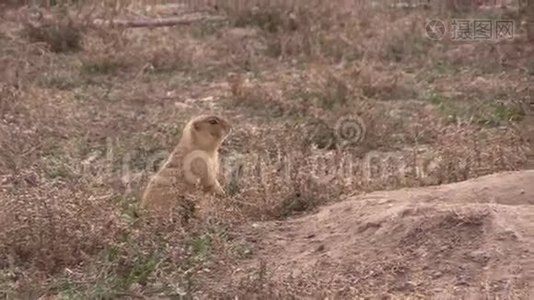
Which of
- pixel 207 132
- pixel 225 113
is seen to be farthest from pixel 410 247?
pixel 225 113

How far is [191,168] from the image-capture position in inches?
250

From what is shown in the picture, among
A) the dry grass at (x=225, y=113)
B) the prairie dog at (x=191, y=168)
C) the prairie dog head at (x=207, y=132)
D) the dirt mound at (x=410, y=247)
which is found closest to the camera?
the dirt mound at (x=410, y=247)

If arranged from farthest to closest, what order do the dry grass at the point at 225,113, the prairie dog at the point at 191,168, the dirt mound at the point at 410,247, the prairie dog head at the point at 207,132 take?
1. the prairie dog head at the point at 207,132
2. the prairie dog at the point at 191,168
3. the dry grass at the point at 225,113
4. the dirt mound at the point at 410,247

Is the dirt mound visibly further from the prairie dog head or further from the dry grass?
the prairie dog head

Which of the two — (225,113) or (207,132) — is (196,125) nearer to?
(207,132)

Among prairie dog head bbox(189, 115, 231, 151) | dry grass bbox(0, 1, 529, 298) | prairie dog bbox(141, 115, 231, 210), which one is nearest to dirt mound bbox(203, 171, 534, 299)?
dry grass bbox(0, 1, 529, 298)

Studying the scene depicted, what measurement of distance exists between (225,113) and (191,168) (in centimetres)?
322

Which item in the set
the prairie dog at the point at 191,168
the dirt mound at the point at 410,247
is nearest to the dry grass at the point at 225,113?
the prairie dog at the point at 191,168

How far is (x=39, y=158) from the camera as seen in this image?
7.73m

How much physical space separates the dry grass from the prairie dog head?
0.85 feet

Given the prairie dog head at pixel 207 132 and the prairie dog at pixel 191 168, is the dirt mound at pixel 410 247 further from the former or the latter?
the prairie dog head at pixel 207 132

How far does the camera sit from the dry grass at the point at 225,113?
4953 millimetres

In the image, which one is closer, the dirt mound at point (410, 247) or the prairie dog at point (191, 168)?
the dirt mound at point (410, 247)

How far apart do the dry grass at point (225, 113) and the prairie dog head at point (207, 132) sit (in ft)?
0.85
